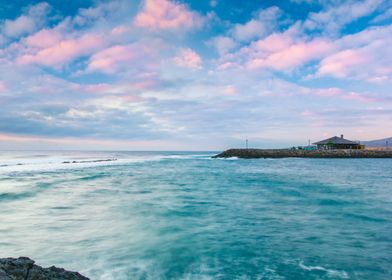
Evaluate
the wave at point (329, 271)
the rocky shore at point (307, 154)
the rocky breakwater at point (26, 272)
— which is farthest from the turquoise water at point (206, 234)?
the rocky shore at point (307, 154)

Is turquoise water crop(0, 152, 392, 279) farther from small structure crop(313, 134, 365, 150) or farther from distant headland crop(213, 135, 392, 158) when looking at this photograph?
small structure crop(313, 134, 365, 150)

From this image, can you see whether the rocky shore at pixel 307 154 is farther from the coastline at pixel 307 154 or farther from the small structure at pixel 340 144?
the small structure at pixel 340 144

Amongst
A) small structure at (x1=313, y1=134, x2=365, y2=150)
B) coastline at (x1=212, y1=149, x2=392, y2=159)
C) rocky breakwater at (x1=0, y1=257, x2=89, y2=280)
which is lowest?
rocky breakwater at (x1=0, y1=257, x2=89, y2=280)

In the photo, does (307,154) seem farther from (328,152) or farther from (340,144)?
(340,144)

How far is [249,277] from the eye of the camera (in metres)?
7.23

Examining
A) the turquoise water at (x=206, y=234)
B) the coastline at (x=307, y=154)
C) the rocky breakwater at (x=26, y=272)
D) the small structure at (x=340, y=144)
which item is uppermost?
the small structure at (x=340, y=144)

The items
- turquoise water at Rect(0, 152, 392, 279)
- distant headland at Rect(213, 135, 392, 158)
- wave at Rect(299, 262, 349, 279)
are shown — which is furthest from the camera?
distant headland at Rect(213, 135, 392, 158)

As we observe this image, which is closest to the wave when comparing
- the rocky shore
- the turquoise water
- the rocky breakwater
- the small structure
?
the turquoise water

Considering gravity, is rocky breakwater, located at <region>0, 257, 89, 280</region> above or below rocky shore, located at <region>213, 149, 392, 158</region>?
below

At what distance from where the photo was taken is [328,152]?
2756 inches

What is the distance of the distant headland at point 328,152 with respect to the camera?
69.8m

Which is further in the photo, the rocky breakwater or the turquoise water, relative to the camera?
the turquoise water

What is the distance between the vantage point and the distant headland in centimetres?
6975

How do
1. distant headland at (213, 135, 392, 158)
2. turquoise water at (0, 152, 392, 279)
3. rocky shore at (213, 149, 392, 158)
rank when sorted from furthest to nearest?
distant headland at (213, 135, 392, 158) < rocky shore at (213, 149, 392, 158) < turquoise water at (0, 152, 392, 279)
